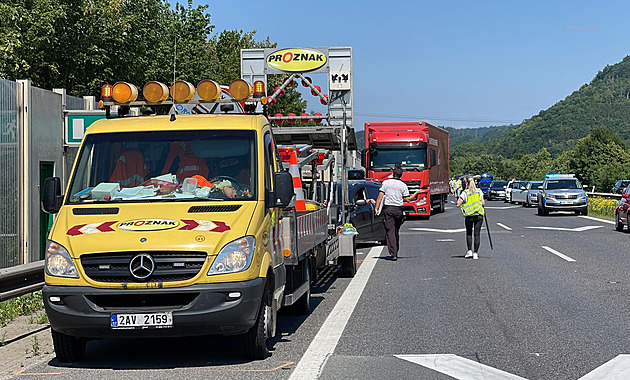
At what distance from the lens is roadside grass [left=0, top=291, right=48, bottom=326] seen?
1008 cm

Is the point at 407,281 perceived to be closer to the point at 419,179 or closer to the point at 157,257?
the point at 157,257

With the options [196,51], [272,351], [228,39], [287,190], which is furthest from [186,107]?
[228,39]

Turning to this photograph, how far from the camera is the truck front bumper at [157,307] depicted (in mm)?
7000

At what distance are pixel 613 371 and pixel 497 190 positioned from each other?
63.9m

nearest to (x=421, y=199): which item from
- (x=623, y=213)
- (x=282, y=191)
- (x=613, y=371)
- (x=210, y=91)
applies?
(x=623, y=213)

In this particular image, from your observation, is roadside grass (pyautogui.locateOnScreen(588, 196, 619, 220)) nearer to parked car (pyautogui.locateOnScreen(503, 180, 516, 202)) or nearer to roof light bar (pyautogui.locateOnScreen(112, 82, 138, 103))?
parked car (pyautogui.locateOnScreen(503, 180, 516, 202))

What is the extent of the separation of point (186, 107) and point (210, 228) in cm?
304

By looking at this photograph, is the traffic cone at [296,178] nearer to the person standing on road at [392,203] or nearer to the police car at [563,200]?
the person standing on road at [392,203]

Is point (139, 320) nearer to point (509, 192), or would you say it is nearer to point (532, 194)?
point (532, 194)

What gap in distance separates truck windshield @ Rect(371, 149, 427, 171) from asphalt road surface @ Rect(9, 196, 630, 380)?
59.6 ft

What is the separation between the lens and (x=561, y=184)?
39250mm

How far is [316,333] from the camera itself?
28.9 feet

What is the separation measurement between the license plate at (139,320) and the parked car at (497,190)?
63.4m

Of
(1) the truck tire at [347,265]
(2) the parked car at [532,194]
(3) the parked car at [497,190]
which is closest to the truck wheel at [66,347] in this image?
(1) the truck tire at [347,265]
